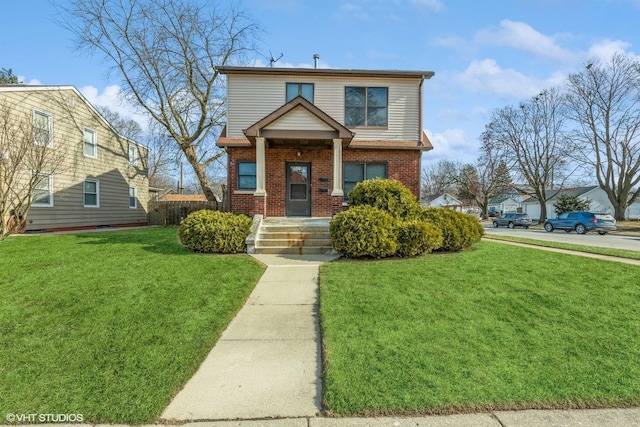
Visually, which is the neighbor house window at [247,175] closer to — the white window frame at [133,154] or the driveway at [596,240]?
the driveway at [596,240]

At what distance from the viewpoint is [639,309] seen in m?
4.40

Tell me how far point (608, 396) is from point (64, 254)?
9.53 m

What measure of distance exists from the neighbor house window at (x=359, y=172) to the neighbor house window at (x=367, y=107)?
156cm

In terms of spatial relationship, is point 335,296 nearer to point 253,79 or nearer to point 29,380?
point 29,380

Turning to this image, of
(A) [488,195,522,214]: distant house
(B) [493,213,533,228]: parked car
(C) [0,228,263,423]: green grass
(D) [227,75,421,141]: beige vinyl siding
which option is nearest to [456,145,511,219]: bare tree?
(B) [493,213,533,228]: parked car

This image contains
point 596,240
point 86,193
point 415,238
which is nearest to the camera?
point 415,238

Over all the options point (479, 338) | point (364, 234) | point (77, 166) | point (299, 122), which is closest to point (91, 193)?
point (77, 166)

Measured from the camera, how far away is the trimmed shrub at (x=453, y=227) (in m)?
7.89

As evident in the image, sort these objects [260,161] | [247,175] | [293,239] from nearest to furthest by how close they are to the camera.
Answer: [293,239]
[260,161]
[247,175]

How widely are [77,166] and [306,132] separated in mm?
12977

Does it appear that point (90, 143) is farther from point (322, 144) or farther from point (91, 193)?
point (322, 144)

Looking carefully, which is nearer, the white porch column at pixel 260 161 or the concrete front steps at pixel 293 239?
the concrete front steps at pixel 293 239

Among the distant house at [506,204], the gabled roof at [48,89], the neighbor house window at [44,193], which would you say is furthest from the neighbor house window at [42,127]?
the distant house at [506,204]

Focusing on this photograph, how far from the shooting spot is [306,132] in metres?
10.3
